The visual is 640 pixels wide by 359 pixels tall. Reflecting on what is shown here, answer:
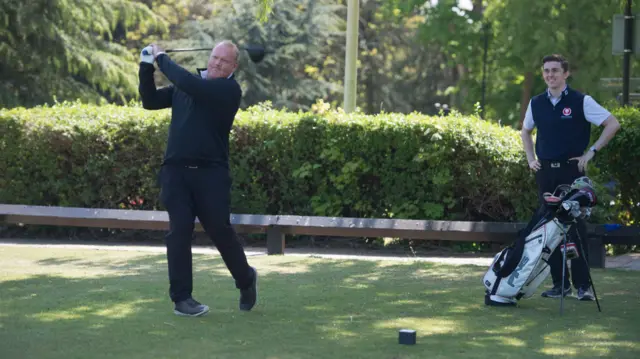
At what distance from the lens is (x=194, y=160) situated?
25.1 feet

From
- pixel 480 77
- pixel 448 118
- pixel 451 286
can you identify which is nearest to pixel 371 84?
pixel 480 77

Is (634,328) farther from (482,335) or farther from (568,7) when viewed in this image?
(568,7)

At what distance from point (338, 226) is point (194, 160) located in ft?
17.1

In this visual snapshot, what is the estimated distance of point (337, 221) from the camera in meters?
12.8

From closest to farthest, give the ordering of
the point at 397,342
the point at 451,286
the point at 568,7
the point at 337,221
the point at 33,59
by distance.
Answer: the point at 397,342 → the point at 451,286 → the point at 337,221 → the point at 33,59 → the point at 568,7

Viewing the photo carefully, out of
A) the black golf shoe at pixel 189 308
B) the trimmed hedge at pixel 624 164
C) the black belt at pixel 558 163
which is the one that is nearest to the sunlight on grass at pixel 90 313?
the black golf shoe at pixel 189 308

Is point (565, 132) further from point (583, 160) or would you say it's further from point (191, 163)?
point (191, 163)

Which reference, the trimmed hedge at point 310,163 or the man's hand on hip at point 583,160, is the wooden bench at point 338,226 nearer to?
the trimmed hedge at point 310,163

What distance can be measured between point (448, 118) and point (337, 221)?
6.22ft

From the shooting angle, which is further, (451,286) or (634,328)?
(451,286)

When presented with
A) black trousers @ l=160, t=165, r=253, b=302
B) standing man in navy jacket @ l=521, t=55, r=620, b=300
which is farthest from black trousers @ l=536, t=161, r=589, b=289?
black trousers @ l=160, t=165, r=253, b=302

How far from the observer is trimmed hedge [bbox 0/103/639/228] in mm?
13195

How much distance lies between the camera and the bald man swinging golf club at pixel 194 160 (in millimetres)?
7629

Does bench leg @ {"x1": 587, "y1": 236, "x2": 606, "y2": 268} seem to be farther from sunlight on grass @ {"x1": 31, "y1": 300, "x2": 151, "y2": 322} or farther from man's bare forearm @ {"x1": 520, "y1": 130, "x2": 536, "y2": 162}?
sunlight on grass @ {"x1": 31, "y1": 300, "x2": 151, "y2": 322}
